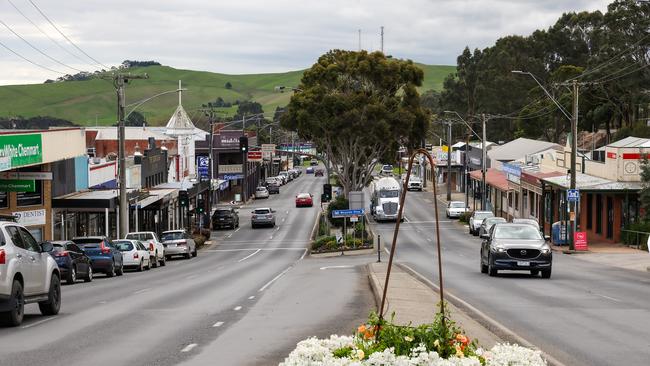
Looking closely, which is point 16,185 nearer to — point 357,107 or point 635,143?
point 357,107

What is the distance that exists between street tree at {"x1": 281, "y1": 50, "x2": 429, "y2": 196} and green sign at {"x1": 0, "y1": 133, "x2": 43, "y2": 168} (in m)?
29.4

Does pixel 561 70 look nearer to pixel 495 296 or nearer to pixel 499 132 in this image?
pixel 499 132

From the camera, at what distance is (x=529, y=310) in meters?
21.9

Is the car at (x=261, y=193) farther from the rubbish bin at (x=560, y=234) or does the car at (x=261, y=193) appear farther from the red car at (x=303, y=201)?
the rubbish bin at (x=560, y=234)

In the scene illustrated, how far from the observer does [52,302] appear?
2064 centimetres

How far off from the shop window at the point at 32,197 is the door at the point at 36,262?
28021 millimetres

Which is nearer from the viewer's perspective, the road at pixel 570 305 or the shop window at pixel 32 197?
the road at pixel 570 305

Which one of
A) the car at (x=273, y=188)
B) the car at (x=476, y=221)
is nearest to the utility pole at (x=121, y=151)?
the car at (x=476, y=221)

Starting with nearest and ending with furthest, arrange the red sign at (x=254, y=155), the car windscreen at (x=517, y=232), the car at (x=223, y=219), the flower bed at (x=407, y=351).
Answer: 1. the flower bed at (x=407, y=351)
2. the car windscreen at (x=517, y=232)
3. the car at (x=223, y=219)
4. the red sign at (x=254, y=155)

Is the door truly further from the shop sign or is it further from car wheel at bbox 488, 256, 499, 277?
the shop sign

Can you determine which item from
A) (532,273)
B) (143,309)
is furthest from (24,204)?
(143,309)

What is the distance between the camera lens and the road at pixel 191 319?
14.6m

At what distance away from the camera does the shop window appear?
47.8 metres

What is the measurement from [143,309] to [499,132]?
12704 cm
